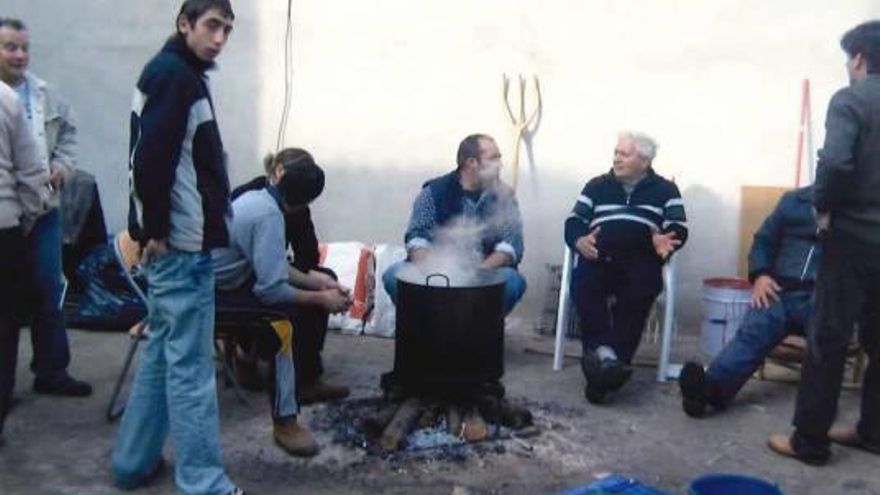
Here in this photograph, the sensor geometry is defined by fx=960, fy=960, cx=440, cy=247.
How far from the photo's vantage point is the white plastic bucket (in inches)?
212

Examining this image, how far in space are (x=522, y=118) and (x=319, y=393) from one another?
2.49 metres

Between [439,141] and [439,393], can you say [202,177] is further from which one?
[439,141]

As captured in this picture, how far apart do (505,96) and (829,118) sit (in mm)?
2722

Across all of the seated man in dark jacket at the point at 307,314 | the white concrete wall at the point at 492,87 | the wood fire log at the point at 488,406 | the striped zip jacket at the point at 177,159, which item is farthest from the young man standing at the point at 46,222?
the white concrete wall at the point at 492,87

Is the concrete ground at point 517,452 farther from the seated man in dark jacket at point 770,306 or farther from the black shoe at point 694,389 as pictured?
the seated man in dark jacket at point 770,306

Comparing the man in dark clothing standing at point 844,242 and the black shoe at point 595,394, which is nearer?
the man in dark clothing standing at point 844,242

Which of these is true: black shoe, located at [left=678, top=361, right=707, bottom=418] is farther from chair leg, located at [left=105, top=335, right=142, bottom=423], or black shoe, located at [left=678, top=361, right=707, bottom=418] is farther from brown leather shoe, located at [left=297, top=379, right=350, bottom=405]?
chair leg, located at [left=105, top=335, right=142, bottom=423]

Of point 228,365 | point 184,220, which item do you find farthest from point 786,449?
point 184,220

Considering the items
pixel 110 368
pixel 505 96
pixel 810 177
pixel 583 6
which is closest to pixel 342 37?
pixel 505 96

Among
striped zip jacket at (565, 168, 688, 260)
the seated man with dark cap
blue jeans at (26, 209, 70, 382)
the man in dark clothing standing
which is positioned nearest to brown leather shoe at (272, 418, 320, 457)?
the seated man with dark cap

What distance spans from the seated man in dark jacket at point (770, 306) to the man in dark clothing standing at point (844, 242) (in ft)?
1.77

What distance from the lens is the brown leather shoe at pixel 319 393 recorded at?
15.4 ft

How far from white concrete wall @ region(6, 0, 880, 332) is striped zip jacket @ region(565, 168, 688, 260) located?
95 centimetres

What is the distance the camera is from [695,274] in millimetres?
6203
